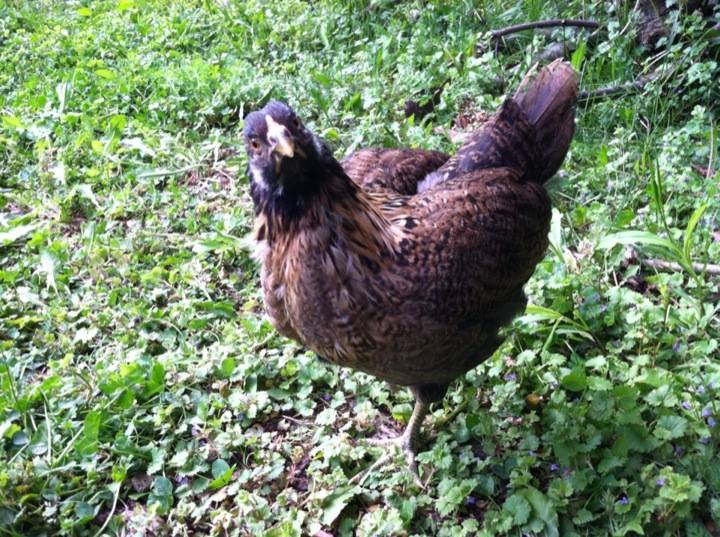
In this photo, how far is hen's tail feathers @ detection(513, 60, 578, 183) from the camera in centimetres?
324

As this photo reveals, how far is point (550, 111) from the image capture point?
10.6 ft

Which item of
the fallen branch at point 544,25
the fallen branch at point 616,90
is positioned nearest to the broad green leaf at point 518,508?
the fallen branch at point 616,90

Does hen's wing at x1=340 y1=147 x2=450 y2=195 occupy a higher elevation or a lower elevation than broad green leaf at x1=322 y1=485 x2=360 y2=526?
higher

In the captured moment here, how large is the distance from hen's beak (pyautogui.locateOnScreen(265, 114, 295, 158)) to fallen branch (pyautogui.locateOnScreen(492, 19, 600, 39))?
371cm

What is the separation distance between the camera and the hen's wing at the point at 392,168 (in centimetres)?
324

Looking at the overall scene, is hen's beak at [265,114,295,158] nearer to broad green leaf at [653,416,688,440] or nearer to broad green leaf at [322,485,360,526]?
broad green leaf at [322,485,360,526]

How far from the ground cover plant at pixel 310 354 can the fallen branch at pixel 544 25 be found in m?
0.08

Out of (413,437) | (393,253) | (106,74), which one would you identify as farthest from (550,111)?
→ (106,74)

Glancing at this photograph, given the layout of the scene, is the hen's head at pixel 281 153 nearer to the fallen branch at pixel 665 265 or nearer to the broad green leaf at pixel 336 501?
the broad green leaf at pixel 336 501

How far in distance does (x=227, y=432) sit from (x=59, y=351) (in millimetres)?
1225

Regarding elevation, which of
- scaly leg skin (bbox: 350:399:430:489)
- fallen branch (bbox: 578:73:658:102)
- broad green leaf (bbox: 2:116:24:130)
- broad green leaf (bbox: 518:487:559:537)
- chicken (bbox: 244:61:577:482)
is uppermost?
broad green leaf (bbox: 2:116:24:130)

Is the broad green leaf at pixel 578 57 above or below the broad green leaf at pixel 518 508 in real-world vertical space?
above

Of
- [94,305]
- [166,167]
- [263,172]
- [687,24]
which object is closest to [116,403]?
[94,305]

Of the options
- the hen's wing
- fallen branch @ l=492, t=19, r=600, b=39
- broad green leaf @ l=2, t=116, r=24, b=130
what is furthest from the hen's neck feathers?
broad green leaf @ l=2, t=116, r=24, b=130
